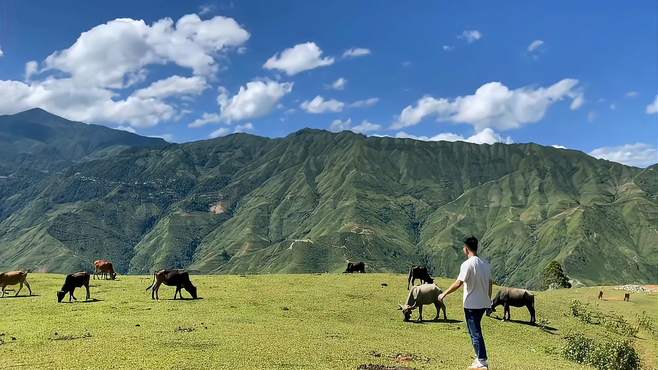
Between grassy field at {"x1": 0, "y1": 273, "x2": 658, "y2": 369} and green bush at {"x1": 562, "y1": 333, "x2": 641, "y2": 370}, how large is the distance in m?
1.40

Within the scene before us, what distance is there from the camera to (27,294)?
1806 inches

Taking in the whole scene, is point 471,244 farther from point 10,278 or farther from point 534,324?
point 10,278

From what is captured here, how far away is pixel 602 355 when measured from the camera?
33.4m

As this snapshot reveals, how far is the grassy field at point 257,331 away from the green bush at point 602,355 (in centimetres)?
140

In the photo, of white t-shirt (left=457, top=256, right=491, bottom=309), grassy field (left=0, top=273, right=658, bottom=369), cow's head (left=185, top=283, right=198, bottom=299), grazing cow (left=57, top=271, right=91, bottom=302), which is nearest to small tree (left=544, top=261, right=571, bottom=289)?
grassy field (left=0, top=273, right=658, bottom=369)

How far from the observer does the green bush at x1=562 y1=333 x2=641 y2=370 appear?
32.7 meters

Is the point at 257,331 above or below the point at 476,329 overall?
below

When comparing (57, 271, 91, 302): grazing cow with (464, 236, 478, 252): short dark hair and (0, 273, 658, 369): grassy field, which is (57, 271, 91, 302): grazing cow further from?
(464, 236, 478, 252): short dark hair

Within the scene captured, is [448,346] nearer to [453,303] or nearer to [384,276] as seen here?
[453,303]

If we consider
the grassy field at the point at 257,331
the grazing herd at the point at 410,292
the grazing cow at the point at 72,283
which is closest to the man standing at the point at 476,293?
the grassy field at the point at 257,331

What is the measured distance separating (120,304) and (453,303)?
89.5 ft

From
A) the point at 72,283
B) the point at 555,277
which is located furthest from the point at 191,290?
the point at 555,277

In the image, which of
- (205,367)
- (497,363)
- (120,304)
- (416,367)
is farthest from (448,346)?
(120,304)

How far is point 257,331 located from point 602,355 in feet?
71.1
